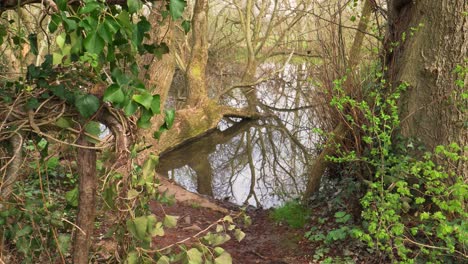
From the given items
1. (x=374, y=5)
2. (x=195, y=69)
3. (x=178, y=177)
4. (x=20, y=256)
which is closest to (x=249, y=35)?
(x=195, y=69)

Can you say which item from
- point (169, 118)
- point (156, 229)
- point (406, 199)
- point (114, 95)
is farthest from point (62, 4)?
point (406, 199)

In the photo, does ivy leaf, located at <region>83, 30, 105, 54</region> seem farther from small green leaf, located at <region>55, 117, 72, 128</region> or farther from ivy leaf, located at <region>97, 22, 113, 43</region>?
small green leaf, located at <region>55, 117, 72, 128</region>

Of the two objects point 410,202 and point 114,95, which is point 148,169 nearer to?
point 114,95

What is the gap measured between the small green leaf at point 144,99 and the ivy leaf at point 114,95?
46 mm

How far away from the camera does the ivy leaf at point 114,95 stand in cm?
153

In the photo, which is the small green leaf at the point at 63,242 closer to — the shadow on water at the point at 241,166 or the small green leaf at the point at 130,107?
the small green leaf at the point at 130,107

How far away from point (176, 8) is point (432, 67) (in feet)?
12.0

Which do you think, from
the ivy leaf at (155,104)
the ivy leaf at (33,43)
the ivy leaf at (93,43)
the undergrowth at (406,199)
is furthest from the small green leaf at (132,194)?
the undergrowth at (406,199)

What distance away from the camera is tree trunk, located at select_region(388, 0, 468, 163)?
421 cm

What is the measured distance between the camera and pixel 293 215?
6.19 metres

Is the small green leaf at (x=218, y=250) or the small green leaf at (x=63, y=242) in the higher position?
the small green leaf at (x=63, y=242)

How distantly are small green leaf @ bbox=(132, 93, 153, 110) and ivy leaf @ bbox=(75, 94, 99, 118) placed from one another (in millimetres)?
210

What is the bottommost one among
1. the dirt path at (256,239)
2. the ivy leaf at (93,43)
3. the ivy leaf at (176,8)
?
the dirt path at (256,239)

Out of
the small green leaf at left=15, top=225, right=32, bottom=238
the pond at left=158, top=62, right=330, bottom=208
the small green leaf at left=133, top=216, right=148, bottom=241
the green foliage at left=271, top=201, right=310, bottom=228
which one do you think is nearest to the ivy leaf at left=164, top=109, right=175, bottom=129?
the small green leaf at left=133, top=216, right=148, bottom=241
